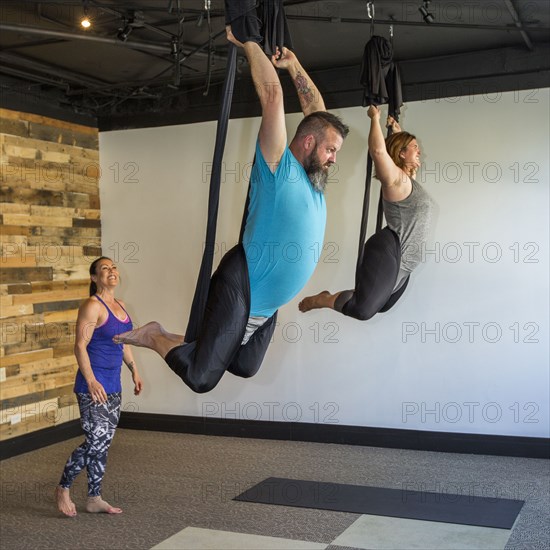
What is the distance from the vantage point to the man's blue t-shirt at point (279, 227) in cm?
277

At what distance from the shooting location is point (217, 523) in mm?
5020

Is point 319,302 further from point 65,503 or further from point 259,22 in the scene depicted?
point 65,503

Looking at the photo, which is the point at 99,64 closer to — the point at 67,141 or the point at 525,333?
the point at 67,141

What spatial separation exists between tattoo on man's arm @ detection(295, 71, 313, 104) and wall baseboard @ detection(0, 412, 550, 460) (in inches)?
160

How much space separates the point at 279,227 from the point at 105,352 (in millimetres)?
2574

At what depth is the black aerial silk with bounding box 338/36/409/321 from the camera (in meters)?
3.75

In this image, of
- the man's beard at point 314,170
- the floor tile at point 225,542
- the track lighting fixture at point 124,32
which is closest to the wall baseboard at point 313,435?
the floor tile at point 225,542

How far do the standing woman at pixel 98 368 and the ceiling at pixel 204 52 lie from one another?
157cm

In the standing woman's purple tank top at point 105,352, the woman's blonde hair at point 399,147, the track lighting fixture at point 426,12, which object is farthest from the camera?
the standing woman's purple tank top at point 105,352

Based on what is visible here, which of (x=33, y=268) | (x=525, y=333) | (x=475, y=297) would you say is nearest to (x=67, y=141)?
(x=33, y=268)

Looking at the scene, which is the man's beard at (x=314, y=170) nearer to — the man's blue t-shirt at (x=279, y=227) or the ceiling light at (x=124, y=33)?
the man's blue t-shirt at (x=279, y=227)

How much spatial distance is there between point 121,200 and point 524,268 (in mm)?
3920

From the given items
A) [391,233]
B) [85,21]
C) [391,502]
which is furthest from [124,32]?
[391,502]

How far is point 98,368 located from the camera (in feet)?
16.5
